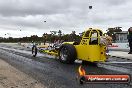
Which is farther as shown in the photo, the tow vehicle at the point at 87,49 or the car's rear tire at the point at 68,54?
the car's rear tire at the point at 68,54

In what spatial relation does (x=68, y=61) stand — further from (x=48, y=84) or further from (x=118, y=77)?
(x=118, y=77)

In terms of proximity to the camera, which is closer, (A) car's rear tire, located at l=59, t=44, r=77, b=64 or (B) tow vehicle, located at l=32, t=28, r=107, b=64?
(B) tow vehicle, located at l=32, t=28, r=107, b=64

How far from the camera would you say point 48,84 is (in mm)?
8992

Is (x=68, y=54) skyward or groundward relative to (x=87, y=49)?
groundward

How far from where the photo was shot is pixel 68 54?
14.6 meters

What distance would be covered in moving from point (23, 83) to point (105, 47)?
5174 mm

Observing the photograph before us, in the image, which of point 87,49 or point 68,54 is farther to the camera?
point 68,54

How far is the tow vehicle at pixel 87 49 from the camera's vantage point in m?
13.4

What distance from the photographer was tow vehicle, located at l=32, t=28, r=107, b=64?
13.4 meters

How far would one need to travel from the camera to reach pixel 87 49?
45.2ft

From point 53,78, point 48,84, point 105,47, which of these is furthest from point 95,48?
point 48,84

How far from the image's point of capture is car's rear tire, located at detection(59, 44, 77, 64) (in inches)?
567

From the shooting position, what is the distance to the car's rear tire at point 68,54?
14.4 meters

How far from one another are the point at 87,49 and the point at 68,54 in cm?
115
